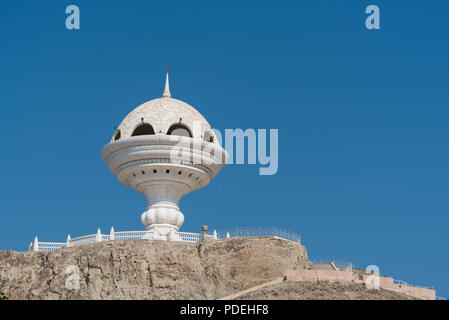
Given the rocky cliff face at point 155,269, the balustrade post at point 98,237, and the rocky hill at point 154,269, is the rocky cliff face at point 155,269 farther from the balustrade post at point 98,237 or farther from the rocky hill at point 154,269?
the balustrade post at point 98,237

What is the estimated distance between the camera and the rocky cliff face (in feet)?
175

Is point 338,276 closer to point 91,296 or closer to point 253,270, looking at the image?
point 253,270

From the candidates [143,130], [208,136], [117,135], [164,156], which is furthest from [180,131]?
[117,135]

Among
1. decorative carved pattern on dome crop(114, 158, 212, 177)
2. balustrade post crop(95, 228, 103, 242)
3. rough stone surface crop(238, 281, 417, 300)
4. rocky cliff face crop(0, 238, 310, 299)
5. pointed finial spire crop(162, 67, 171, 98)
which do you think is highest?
pointed finial spire crop(162, 67, 171, 98)

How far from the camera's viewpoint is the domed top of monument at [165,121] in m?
61.9

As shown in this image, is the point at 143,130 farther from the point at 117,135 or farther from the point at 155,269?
the point at 155,269

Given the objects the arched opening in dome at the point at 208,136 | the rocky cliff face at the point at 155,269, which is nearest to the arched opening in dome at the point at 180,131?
the arched opening in dome at the point at 208,136

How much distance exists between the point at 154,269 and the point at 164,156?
8756 mm

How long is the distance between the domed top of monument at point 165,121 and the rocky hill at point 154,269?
8.75 meters

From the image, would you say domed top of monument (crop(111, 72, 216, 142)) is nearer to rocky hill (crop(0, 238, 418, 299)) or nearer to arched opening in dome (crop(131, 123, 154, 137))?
arched opening in dome (crop(131, 123, 154, 137))

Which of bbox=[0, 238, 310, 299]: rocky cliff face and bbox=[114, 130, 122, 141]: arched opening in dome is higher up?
bbox=[114, 130, 122, 141]: arched opening in dome

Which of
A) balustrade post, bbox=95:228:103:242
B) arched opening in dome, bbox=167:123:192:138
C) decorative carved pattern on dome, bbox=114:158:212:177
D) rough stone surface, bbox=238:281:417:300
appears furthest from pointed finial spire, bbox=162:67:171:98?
rough stone surface, bbox=238:281:417:300

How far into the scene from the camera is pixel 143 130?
6438cm

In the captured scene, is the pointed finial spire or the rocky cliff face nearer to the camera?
the rocky cliff face
